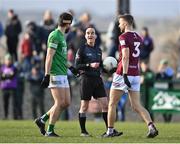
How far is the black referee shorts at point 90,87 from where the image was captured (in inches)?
675

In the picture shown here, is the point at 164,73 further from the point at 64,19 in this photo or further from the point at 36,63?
the point at 64,19

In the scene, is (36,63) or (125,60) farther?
(36,63)

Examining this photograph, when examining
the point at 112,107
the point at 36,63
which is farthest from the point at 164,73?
the point at 112,107

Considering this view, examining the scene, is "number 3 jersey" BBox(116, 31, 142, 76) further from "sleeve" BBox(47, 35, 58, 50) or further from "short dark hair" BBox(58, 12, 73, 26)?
"sleeve" BBox(47, 35, 58, 50)

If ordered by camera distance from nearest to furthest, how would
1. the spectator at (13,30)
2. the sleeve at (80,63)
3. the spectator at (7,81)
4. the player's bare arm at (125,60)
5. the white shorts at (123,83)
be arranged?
the player's bare arm at (125,60)
the white shorts at (123,83)
the sleeve at (80,63)
the spectator at (7,81)
the spectator at (13,30)

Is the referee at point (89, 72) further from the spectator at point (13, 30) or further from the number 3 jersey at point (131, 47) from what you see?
the spectator at point (13, 30)

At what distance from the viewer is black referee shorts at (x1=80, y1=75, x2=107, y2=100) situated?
56.2 ft

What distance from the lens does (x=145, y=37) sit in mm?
29484

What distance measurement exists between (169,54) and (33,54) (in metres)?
52.9

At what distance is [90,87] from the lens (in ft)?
56.3

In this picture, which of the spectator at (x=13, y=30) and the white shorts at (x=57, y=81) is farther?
the spectator at (x=13, y=30)

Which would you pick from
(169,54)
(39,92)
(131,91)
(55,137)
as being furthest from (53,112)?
(169,54)

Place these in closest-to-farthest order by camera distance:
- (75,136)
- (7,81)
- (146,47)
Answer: (75,136), (7,81), (146,47)

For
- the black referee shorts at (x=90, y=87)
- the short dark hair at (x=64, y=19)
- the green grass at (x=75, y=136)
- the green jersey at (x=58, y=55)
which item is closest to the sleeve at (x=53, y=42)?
the green jersey at (x=58, y=55)
